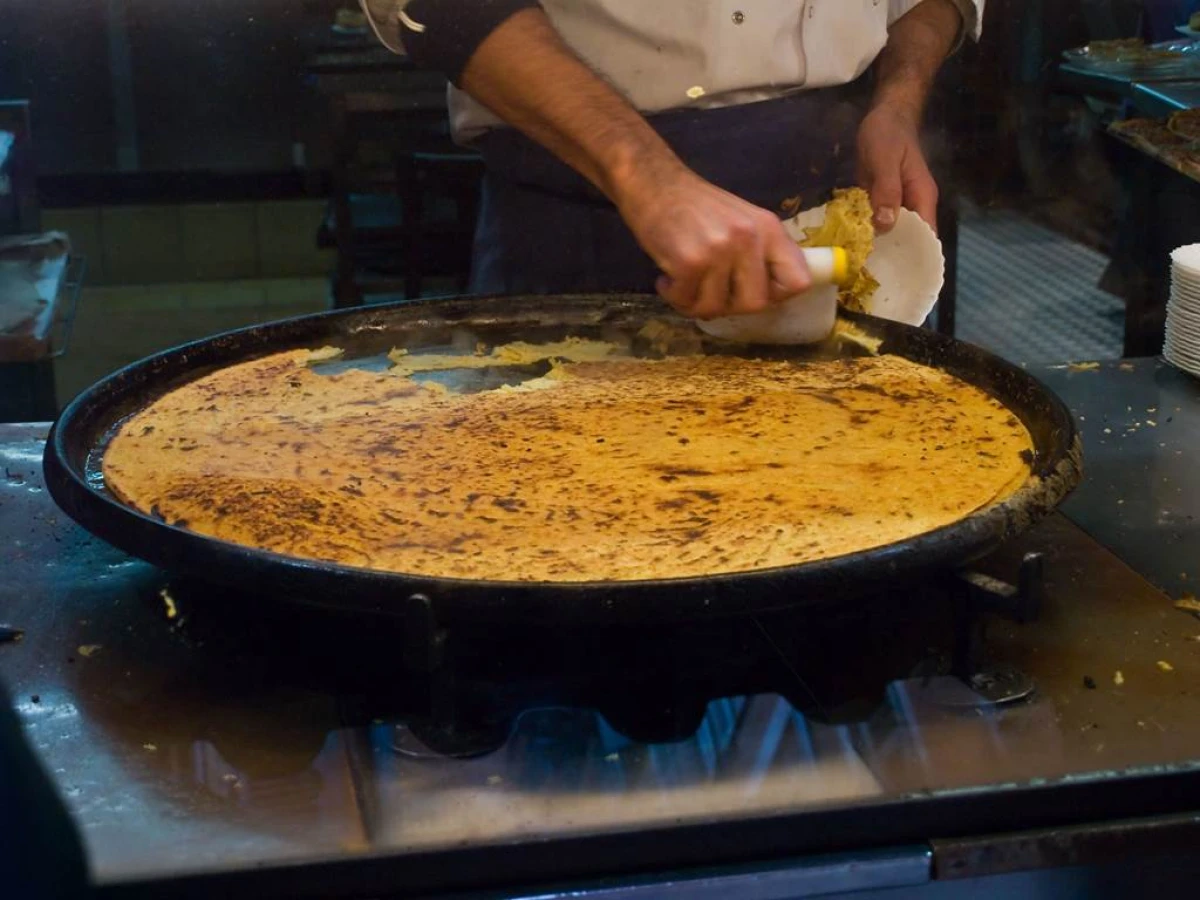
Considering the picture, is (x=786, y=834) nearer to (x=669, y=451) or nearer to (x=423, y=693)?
(x=423, y=693)

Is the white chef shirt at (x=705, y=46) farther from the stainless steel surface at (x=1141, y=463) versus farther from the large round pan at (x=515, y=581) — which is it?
the stainless steel surface at (x=1141, y=463)

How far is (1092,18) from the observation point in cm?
375

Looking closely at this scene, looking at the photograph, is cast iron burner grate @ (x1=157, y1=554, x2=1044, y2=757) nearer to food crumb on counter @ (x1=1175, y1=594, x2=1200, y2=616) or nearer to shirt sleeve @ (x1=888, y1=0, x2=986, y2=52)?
food crumb on counter @ (x1=1175, y1=594, x2=1200, y2=616)

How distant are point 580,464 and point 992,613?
528mm

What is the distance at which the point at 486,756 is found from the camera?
4.04 ft

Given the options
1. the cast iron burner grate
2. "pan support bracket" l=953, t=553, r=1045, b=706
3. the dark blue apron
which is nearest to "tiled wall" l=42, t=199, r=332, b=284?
the dark blue apron

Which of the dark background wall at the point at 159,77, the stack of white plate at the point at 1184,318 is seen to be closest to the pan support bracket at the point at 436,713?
the stack of white plate at the point at 1184,318

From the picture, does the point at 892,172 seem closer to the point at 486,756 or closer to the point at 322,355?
the point at 322,355

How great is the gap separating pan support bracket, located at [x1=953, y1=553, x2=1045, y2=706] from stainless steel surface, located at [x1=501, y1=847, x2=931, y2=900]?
21cm

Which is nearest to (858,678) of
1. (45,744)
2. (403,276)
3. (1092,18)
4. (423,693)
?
(423,693)

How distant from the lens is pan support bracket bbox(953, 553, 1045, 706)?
4.17 feet

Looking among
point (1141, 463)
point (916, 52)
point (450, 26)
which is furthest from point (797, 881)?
point (916, 52)

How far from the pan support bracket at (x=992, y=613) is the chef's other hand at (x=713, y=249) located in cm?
49

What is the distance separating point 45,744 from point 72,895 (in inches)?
26.1
